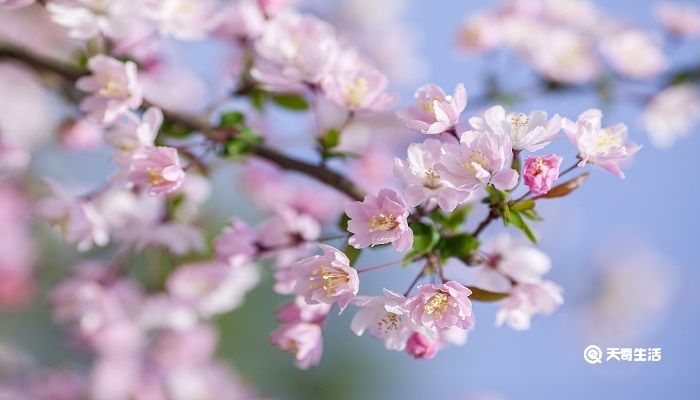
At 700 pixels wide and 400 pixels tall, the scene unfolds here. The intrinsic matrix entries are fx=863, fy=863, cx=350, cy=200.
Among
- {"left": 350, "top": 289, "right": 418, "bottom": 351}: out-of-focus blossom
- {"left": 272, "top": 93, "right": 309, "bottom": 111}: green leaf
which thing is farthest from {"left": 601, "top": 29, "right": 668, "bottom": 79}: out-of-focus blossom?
{"left": 350, "top": 289, "right": 418, "bottom": 351}: out-of-focus blossom

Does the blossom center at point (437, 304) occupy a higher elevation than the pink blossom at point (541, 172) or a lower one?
lower

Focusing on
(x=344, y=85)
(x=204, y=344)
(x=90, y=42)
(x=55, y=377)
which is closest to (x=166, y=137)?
(x=90, y=42)

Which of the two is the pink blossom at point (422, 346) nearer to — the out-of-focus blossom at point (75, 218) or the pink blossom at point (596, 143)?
the pink blossom at point (596, 143)

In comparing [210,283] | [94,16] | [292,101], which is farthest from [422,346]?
[210,283]

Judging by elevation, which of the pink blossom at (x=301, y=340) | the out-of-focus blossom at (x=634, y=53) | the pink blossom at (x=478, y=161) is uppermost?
the out-of-focus blossom at (x=634, y=53)

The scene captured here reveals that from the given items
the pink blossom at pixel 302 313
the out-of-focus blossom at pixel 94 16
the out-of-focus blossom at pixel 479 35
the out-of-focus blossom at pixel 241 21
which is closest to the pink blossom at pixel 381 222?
the pink blossom at pixel 302 313

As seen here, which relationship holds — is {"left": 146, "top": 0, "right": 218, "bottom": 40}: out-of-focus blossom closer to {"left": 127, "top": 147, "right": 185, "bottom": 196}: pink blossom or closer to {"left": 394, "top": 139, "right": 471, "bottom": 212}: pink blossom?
{"left": 127, "top": 147, "right": 185, "bottom": 196}: pink blossom

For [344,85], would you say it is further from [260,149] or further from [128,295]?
[128,295]
